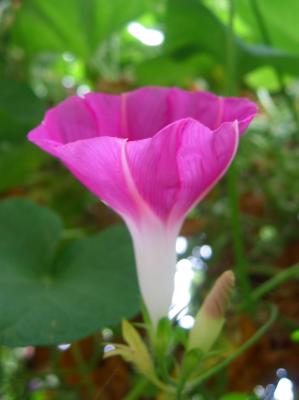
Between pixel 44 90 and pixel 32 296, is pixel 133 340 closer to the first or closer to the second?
pixel 32 296

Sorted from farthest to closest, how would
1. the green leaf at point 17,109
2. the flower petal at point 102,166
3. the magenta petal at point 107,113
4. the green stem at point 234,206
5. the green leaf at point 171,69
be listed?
1. the green leaf at point 171,69
2. the green leaf at point 17,109
3. the green stem at point 234,206
4. the magenta petal at point 107,113
5. the flower petal at point 102,166

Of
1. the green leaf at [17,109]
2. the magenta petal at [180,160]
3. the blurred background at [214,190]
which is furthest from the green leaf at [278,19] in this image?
the magenta petal at [180,160]

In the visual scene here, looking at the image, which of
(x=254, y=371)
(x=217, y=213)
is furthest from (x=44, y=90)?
(x=254, y=371)

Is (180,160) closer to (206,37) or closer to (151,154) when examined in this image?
(151,154)

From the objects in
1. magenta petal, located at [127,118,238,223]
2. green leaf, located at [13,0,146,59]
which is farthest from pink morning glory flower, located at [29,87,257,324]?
green leaf, located at [13,0,146,59]

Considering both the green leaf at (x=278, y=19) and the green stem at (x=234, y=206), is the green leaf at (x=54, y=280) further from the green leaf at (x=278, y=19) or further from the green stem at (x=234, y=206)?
the green leaf at (x=278, y=19)

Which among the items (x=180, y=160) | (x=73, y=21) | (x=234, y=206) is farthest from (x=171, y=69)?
(x=180, y=160)

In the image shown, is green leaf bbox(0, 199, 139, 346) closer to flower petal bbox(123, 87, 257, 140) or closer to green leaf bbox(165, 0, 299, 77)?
flower petal bbox(123, 87, 257, 140)
